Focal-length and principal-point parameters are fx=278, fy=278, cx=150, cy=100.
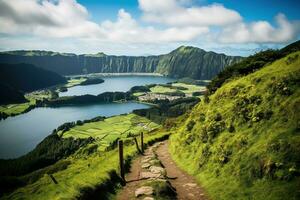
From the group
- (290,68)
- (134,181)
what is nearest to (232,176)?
(134,181)

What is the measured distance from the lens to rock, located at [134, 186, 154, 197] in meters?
20.7

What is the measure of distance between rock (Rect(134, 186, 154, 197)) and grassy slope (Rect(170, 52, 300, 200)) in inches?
181

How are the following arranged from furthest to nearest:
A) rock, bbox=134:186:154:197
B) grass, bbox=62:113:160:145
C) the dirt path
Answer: grass, bbox=62:113:160:145 < the dirt path < rock, bbox=134:186:154:197

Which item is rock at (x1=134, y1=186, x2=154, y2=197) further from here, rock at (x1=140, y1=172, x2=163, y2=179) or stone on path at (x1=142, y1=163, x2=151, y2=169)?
stone on path at (x1=142, y1=163, x2=151, y2=169)

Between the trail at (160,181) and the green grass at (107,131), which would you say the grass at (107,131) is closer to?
the green grass at (107,131)

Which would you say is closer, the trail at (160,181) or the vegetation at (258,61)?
the trail at (160,181)

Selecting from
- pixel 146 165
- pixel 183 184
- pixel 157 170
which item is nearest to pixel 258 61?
pixel 146 165

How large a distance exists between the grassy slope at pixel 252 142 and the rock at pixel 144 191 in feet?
15.0

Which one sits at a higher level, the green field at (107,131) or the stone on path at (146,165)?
the stone on path at (146,165)

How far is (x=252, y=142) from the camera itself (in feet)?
73.6

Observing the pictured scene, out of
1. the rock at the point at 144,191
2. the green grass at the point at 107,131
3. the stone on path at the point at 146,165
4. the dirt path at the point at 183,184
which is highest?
the rock at the point at 144,191

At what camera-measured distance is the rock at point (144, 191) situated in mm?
20703

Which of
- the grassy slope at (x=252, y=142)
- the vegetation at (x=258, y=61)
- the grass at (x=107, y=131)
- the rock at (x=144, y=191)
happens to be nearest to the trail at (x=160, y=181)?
the rock at (x=144, y=191)

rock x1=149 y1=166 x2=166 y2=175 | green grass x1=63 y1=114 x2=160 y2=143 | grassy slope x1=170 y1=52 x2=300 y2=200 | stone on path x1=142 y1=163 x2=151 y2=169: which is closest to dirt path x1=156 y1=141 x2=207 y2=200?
rock x1=149 y1=166 x2=166 y2=175
